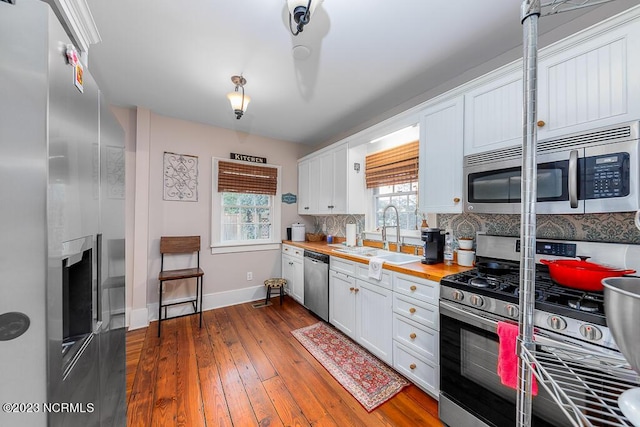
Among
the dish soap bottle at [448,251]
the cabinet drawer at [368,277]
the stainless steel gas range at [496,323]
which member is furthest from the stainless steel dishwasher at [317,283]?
the stainless steel gas range at [496,323]

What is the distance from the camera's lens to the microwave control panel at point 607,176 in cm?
125

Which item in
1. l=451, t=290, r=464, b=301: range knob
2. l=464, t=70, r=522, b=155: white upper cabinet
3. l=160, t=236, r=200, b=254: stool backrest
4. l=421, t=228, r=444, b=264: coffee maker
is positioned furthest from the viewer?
l=160, t=236, r=200, b=254: stool backrest

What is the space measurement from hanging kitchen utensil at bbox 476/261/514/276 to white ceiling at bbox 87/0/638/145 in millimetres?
1634

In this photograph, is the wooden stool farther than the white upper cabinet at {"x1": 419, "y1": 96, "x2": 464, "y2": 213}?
Yes

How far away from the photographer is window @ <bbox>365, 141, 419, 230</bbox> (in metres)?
2.70

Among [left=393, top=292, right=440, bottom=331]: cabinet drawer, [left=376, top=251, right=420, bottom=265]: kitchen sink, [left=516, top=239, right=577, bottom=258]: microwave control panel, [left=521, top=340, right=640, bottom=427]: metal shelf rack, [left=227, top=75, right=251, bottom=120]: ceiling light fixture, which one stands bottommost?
[left=393, top=292, right=440, bottom=331]: cabinet drawer

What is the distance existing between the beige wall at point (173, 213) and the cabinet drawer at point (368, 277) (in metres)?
2.02

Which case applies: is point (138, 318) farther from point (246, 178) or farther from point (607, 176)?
point (607, 176)

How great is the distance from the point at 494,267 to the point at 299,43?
7.19 ft

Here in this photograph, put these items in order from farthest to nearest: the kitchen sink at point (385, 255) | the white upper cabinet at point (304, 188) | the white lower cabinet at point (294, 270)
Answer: the white upper cabinet at point (304, 188) → the white lower cabinet at point (294, 270) → the kitchen sink at point (385, 255)

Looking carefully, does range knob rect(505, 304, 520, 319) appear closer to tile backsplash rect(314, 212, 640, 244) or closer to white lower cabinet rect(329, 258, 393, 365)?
tile backsplash rect(314, 212, 640, 244)

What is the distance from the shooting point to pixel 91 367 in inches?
36.2

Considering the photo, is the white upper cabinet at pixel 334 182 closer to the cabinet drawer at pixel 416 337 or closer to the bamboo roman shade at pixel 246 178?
the bamboo roman shade at pixel 246 178

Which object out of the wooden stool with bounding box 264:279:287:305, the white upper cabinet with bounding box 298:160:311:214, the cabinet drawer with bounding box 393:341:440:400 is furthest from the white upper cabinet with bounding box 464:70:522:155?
the wooden stool with bounding box 264:279:287:305
